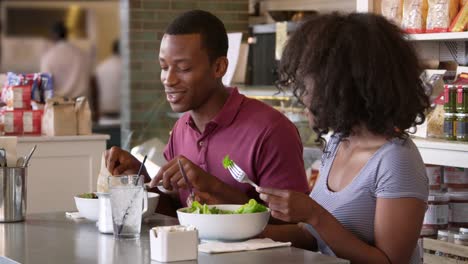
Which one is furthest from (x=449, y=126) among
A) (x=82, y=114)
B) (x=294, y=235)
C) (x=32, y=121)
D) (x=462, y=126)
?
(x=32, y=121)

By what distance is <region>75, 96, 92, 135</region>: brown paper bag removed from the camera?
5141mm

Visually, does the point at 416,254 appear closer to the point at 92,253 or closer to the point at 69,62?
the point at 92,253

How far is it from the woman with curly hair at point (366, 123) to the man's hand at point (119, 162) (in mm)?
767

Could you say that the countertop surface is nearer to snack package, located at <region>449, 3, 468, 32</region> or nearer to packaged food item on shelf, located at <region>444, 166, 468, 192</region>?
packaged food item on shelf, located at <region>444, 166, 468, 192</region>

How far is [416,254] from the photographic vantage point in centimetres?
245

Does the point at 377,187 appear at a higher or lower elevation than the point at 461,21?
lower

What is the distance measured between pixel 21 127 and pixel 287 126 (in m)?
2.41

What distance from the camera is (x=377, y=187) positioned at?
235cm

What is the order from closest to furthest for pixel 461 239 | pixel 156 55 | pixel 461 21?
pixel 461 239, pixel 461 21, pixel 156 55

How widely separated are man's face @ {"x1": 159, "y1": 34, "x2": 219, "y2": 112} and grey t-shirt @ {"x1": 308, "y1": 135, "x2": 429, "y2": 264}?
72 centimetres

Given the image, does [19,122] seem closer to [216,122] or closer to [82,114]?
[82,114]

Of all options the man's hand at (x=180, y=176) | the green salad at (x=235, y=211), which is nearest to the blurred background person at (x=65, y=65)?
the man's hand at (x=180, y=176)

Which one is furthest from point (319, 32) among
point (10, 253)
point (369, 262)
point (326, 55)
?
point (10, 253)

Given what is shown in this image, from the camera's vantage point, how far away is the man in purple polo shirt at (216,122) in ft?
9.82
